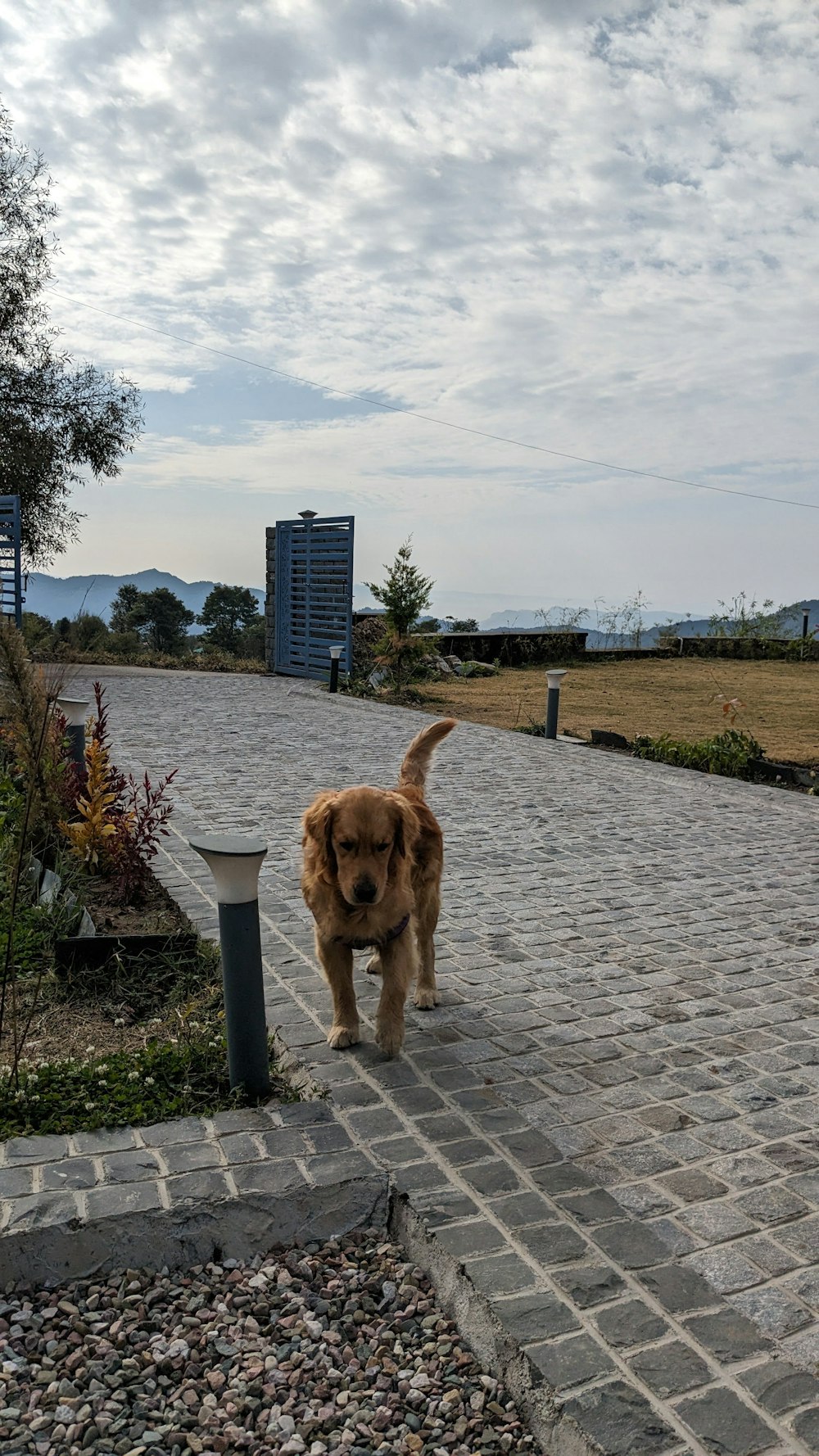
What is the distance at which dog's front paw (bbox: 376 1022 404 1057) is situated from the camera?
153 inches

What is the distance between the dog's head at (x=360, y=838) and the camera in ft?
11.8

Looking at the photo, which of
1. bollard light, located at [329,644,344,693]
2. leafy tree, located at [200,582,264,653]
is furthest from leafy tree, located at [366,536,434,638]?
leafy tree, located at [200,582,264,653]

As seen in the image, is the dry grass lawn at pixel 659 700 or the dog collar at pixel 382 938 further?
the dry grass lawn at pixel 659 700

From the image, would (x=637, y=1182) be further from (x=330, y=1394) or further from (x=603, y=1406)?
(x=330, y=1394)

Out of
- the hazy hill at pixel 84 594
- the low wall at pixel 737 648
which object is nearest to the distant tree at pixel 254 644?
the hazy hill at pixel 84 594

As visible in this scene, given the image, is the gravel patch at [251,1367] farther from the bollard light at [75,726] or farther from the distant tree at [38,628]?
the distant tree at [38,628]

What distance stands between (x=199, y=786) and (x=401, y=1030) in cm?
558

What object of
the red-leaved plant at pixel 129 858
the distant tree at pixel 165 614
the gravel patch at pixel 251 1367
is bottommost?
the gravel patch at pixel 251 1367

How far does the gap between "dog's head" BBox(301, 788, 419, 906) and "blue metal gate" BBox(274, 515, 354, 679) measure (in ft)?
52.1

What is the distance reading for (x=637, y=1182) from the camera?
10.3ft

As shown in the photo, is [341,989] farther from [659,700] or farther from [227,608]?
[227,608]

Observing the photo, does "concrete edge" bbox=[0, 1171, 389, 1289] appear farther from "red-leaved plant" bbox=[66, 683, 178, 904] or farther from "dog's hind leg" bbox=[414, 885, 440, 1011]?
"red-leaved plant" bbox=[66, 683, 178, 904]

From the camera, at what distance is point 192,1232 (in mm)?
2830

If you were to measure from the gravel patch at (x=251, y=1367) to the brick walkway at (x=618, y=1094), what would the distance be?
0.66ft
